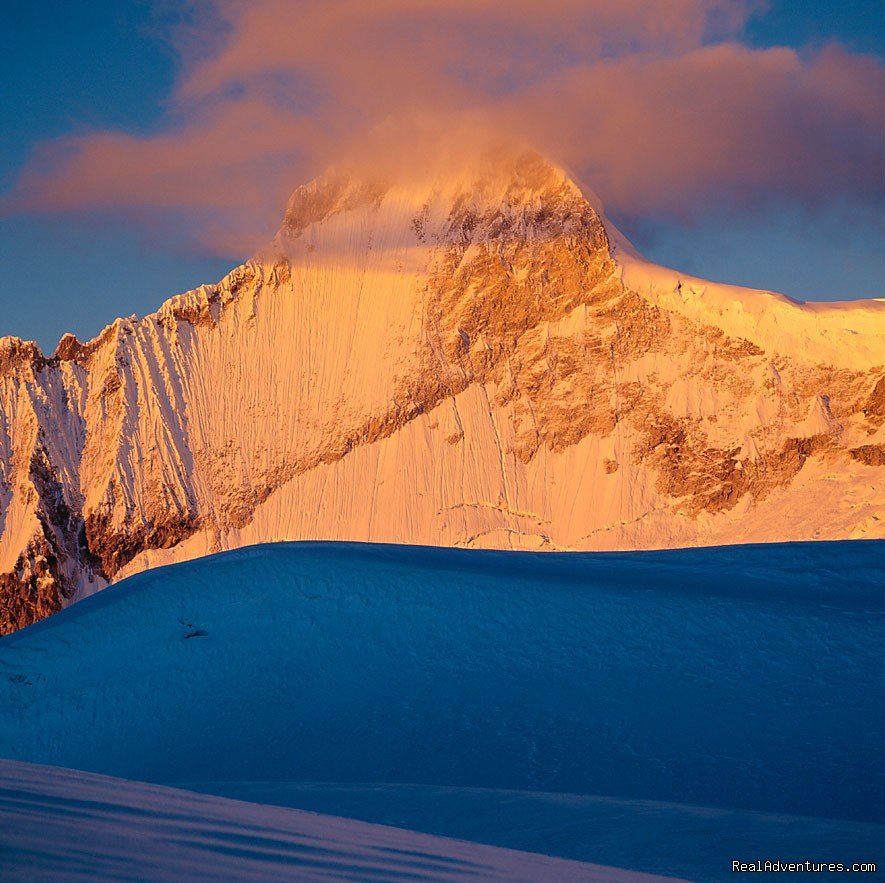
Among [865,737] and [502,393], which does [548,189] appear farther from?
[865,737]

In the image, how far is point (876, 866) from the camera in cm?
902

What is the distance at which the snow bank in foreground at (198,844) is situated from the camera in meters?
5.45

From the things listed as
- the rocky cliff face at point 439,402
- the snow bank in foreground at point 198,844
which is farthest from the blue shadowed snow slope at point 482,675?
the rocky cliff face at point 439,402

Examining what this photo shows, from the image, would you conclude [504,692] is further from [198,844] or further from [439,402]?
[439,402]

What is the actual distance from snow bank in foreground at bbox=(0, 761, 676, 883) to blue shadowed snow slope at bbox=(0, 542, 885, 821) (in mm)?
5812

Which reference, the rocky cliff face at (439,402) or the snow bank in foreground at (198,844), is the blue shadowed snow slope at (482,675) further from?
the rocky cliff face at (439,402)

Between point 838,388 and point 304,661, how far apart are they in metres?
141

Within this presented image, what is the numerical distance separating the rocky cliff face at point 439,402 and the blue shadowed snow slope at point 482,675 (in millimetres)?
123214

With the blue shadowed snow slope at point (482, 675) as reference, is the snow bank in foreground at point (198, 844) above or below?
below

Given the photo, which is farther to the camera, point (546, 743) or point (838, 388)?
point (838, 388)

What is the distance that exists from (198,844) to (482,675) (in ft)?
32.8

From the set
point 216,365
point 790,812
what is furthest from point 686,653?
point 216,365

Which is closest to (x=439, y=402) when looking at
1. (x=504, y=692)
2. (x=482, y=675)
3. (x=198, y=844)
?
(x=482, y=675)

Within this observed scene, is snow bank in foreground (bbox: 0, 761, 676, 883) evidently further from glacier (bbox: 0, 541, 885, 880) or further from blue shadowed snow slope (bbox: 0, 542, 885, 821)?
blue shadowed snow slope (bbox: 0, 542, 885, 821)
